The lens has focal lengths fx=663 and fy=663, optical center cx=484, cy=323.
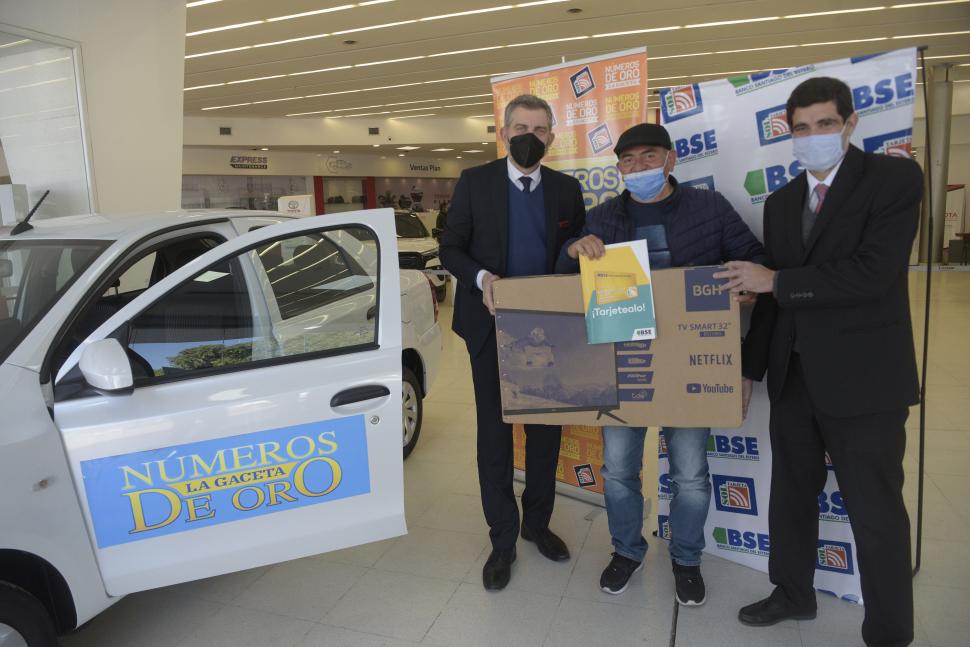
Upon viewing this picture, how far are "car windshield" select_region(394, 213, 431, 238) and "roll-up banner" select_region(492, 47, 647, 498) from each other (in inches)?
289

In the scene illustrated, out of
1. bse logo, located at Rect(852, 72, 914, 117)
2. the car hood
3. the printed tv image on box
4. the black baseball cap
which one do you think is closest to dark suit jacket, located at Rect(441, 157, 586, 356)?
the printed tv image on box

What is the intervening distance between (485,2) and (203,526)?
801 cm

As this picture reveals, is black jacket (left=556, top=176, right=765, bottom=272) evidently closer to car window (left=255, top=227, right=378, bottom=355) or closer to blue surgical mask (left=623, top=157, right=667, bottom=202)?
blue surgical mask (left=623, top=157, right=667, bottom=202)

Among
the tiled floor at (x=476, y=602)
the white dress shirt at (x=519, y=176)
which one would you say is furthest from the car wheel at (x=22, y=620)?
the white dress shirt at (x=519, y=176)

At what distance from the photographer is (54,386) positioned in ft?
5.82

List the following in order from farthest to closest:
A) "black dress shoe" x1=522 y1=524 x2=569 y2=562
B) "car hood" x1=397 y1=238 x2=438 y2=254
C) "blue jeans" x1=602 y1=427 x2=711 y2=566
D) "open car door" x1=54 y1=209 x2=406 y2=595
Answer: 1. "car hood" x1=397 y1=238 x2=438 y2=254
2. "black dress shoe" x1=522 y1=524 x2=569 y2=562
3. "blue jeans" x1=602 y1=427 x2=711 y2=566
4. "open car door" x1=54 y1=209 x2=406 y2=595

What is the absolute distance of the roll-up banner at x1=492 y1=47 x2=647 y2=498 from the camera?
3014 mm

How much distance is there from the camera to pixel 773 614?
2197 mm

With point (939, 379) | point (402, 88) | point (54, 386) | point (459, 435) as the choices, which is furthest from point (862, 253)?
point (402, 88)

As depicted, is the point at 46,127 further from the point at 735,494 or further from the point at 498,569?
the point at 735,494

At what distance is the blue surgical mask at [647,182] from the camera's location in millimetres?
2113

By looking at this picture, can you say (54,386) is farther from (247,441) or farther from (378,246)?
(378,246)

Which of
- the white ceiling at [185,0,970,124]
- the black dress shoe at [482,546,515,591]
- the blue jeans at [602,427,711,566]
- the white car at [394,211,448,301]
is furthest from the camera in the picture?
the white car at [394,211,448,301]

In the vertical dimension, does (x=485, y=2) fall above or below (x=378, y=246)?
above
